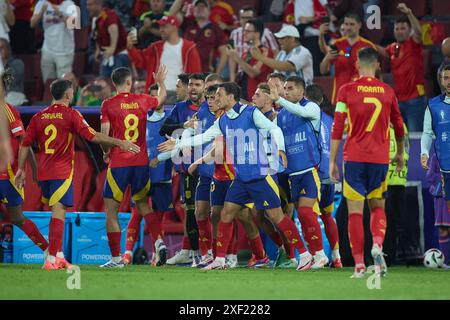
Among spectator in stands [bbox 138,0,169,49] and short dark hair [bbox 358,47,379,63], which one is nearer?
short dark hair [bbox 358,47,379,63]

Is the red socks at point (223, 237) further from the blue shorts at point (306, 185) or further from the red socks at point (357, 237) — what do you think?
the red socks at point (357, 237)

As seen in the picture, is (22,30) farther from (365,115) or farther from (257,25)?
(365,115)

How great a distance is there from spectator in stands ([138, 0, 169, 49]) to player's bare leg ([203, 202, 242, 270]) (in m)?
6.08

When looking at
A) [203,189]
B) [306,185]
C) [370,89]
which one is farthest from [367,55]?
[203,189]

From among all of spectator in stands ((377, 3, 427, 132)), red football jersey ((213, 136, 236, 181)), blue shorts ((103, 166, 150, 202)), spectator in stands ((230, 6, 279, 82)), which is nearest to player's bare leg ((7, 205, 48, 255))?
blue shorts ((103, 166, 150, 202))

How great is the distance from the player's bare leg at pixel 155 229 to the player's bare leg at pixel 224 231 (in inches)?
37.8

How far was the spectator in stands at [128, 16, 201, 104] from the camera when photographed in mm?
15750

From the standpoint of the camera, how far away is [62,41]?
18.4 meters

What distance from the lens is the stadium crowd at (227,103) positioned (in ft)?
38.6

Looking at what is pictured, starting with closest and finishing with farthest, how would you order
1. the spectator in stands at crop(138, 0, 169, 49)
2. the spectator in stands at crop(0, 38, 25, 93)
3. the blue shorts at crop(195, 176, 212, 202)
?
the blue shorts at crop(195, 176, 212, 202) < the spectator in stands at crop(138, 0, 169, 49) < the spectator in stands at crop(0, 38, 25, 93)

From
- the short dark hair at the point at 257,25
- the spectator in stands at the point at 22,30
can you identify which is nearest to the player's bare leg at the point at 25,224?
the short dark hair at the point at 257,25

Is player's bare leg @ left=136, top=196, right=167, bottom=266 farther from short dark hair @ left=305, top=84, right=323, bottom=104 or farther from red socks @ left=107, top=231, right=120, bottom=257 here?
short dark hair @ left=305, top=84, right=323, bottom=104

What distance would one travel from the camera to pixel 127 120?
12484 millimetres

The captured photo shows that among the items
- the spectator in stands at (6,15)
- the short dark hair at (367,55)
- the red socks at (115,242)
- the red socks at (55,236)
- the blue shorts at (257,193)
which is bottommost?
the red socks at (115,242)
